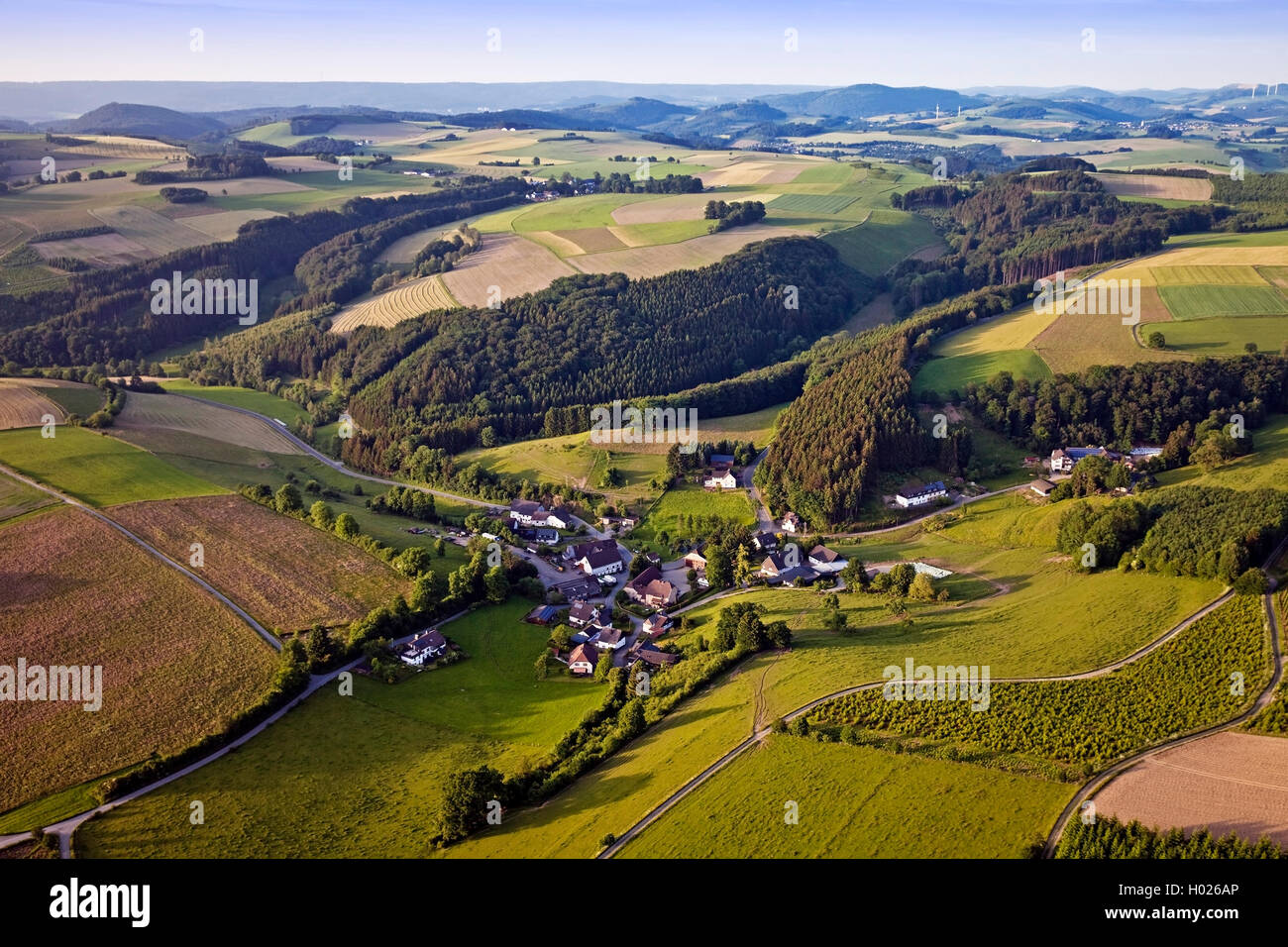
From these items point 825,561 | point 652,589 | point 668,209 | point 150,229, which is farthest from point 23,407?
point 668,209

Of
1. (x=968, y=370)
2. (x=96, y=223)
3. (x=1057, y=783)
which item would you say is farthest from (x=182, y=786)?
(x=96, y=223)

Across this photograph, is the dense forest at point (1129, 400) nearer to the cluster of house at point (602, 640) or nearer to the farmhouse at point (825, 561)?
the farmhouse at point (825, 561)

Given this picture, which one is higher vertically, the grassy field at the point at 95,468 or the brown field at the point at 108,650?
the grassy field at the point at 95,468

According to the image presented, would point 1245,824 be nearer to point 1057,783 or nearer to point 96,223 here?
point 1057,783

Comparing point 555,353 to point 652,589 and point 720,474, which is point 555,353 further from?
point 652,589

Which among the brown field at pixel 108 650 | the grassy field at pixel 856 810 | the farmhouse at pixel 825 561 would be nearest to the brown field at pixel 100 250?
the brown field at pixel 108 650

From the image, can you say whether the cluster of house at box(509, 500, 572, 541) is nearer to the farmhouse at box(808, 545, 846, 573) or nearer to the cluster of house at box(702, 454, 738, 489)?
the cluster of house at box(702, 454, 738, 489)
